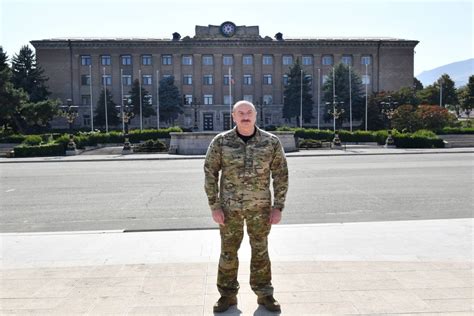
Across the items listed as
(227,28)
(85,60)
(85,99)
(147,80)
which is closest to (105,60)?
(85,60)

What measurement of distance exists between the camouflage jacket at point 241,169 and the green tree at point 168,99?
69.6 meters

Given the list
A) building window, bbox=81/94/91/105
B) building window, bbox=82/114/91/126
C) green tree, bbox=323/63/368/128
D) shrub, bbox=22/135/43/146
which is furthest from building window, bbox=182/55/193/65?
shrub, bbox=22/135/43/146

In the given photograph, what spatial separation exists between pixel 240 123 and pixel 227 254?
1332mm

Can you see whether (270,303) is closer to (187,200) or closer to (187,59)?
(187,200)

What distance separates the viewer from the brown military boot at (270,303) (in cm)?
466

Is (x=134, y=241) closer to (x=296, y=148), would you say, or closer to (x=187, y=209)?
(x=187, y=209)

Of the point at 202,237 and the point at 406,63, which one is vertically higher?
the point at 406,63

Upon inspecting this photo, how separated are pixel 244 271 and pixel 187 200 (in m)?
6.85

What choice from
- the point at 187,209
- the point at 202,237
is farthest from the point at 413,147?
the point at 202,237

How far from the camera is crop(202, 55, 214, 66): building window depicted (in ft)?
261

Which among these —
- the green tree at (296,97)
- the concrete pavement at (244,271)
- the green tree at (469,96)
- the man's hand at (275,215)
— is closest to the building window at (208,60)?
the green tree at (296,97)

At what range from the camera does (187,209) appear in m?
11.2

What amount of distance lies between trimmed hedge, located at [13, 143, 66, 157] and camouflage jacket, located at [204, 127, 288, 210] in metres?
36.0

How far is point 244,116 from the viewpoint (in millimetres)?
4684
